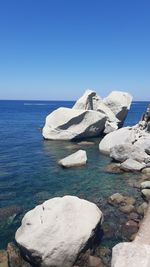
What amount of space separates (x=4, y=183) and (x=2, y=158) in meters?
8.35

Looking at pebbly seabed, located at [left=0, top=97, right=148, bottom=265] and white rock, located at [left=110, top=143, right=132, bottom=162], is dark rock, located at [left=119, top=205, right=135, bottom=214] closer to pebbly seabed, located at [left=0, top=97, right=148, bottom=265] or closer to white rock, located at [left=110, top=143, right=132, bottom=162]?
pebbly seabed, located at [left=0, top=97, right=148, bottom=265]

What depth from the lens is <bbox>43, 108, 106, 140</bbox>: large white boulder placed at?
3659cm

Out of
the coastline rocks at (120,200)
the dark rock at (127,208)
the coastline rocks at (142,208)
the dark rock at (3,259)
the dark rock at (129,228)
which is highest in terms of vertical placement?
the dark rock at (3,259)

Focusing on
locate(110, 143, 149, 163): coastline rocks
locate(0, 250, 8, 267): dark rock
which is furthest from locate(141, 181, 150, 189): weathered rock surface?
locate(0, 250, 8, 267): dark rock

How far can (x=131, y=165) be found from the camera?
79.2 ft

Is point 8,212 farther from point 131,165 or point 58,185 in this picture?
point 131,165

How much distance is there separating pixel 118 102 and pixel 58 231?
34.0 meters

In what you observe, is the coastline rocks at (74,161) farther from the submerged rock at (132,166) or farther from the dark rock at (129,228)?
the dark rock at (129,228)

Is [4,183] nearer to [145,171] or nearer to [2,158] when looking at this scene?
[2,158]

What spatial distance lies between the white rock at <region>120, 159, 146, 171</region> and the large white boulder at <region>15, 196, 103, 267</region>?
36.7ft

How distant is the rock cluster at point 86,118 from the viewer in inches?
1448

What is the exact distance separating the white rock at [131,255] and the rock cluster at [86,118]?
26012 millimetres

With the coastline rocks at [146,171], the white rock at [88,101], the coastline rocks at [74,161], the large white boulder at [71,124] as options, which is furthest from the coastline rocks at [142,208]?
the white rock at [88,101]

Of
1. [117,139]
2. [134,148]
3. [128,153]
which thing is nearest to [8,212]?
[128,153]
